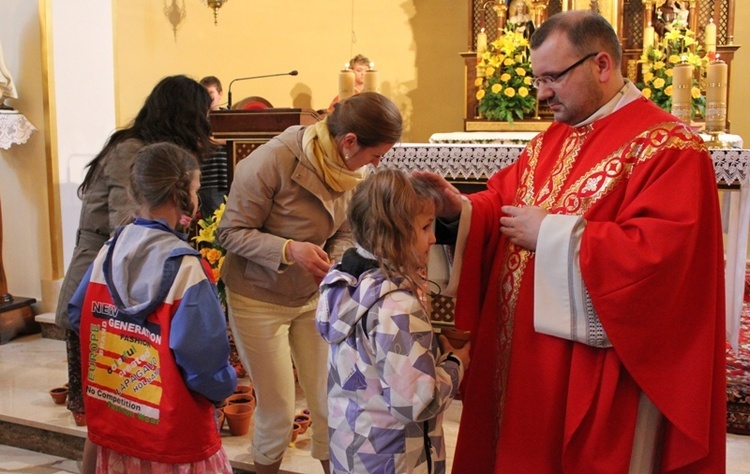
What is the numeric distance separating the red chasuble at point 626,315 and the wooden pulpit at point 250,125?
7.52 ft

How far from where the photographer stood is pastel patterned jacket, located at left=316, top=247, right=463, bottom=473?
1.83m

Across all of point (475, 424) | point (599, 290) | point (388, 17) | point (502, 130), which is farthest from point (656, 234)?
point (388, 17)

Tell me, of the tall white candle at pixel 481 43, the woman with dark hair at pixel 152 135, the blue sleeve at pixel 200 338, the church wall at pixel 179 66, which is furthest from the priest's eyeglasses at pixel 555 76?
the tall white candle at pixel 481 43

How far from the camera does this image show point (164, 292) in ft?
7.05

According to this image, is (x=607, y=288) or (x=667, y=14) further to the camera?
(x=667, y=14)

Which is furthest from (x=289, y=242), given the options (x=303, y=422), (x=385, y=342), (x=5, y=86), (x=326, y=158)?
(x=5, y=86)

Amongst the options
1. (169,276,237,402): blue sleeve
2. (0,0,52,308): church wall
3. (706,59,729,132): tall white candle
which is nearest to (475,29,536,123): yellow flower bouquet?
(706,59,729,132): tall white candle

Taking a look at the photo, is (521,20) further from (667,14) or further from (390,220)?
(390,220)

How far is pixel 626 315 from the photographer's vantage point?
6.47 feet

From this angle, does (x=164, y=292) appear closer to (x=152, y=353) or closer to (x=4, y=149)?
(x=152, y=353)

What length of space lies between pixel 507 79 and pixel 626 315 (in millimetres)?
4642

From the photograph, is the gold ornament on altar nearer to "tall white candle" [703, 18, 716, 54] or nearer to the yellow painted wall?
the yellow painted wall

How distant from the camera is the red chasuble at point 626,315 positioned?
196cm

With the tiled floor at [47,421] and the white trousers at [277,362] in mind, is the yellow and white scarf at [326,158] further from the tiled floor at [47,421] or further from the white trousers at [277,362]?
the tiled floor at [47,421]
